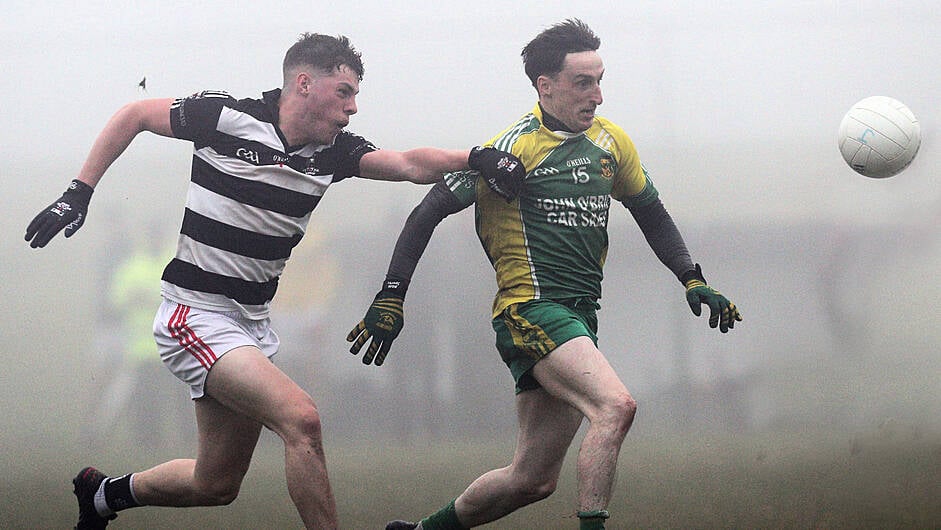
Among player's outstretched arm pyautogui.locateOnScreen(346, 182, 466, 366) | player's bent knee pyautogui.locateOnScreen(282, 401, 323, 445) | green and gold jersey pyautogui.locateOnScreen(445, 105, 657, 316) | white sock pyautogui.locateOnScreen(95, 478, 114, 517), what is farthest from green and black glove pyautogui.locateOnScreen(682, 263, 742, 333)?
white sock pyautogui.locateOnScreen(95, 478, 114, 517)

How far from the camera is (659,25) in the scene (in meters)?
4.61

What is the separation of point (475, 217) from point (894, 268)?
1683 mm

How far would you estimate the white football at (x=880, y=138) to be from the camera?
4137 mm

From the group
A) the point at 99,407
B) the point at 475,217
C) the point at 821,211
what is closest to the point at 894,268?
the point at 821,211

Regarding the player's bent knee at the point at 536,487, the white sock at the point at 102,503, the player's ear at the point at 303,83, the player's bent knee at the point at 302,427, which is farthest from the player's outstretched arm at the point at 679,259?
the white sock at the point at 102,503

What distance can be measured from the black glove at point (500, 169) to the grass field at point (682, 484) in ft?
3.66

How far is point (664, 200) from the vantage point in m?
4.64

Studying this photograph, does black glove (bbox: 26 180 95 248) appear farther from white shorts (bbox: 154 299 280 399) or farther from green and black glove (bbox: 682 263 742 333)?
green and black glove (bbox: 682 263 742 333)

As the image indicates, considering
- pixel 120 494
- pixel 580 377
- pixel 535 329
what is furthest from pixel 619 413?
pixel 120 494

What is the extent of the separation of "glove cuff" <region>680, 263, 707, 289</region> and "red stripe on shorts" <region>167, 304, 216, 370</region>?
65.1 inches

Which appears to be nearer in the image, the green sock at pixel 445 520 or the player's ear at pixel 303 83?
the player's ear at pixel 303 83

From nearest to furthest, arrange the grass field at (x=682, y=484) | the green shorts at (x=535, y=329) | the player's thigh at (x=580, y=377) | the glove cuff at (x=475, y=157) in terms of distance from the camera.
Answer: the player's thigh at (x=580, y=377)
the green shorts at (x=535, y=329)
the glove cuff at (x=475, y=157)
the grass field at (x=682, y=484)

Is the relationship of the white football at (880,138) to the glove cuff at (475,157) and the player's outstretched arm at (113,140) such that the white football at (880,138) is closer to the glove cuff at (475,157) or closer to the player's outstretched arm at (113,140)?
the glove cuff at (475,157)

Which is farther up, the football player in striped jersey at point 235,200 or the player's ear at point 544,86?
the player's ear at point 544,86
